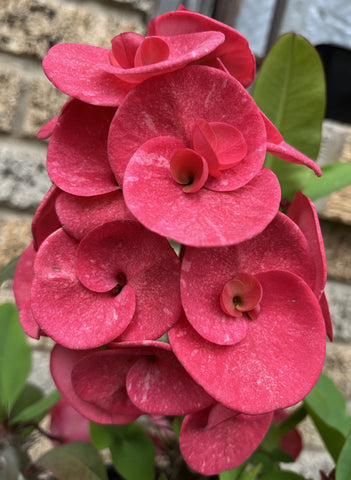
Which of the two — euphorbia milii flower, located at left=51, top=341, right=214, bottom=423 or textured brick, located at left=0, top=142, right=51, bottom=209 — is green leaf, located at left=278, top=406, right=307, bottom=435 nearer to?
euphorbia milii flower, located at left=51, top=341, right=214, bottom=423

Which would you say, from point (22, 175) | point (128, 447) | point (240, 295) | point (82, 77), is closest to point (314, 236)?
point (240, 295)

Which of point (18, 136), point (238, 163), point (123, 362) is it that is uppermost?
point (238, 163)

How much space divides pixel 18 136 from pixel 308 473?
2.50ft

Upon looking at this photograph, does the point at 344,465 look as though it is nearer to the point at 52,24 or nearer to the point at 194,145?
the point at 194,145

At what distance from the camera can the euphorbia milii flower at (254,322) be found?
0.23m

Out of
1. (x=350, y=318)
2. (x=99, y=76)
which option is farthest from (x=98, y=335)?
(x=350, y=318)

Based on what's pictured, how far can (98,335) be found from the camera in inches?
9.1

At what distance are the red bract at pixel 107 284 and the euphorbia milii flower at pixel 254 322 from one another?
0.05ft

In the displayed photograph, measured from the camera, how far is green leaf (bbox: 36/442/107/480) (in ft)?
A: 1.12

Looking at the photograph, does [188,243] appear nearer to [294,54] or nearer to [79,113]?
[79,113]

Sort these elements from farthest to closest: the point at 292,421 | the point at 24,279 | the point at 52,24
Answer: the point at 52,24 → the point at 292,421 → the point at 24,279

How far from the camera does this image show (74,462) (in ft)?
1.16

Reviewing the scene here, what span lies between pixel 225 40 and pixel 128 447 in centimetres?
35

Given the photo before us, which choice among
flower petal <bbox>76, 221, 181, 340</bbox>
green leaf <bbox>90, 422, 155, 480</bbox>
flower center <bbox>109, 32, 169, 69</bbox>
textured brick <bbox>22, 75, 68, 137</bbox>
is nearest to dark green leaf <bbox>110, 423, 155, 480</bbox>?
green leaf <bbox>90, 422, 155, 480</bbox>
